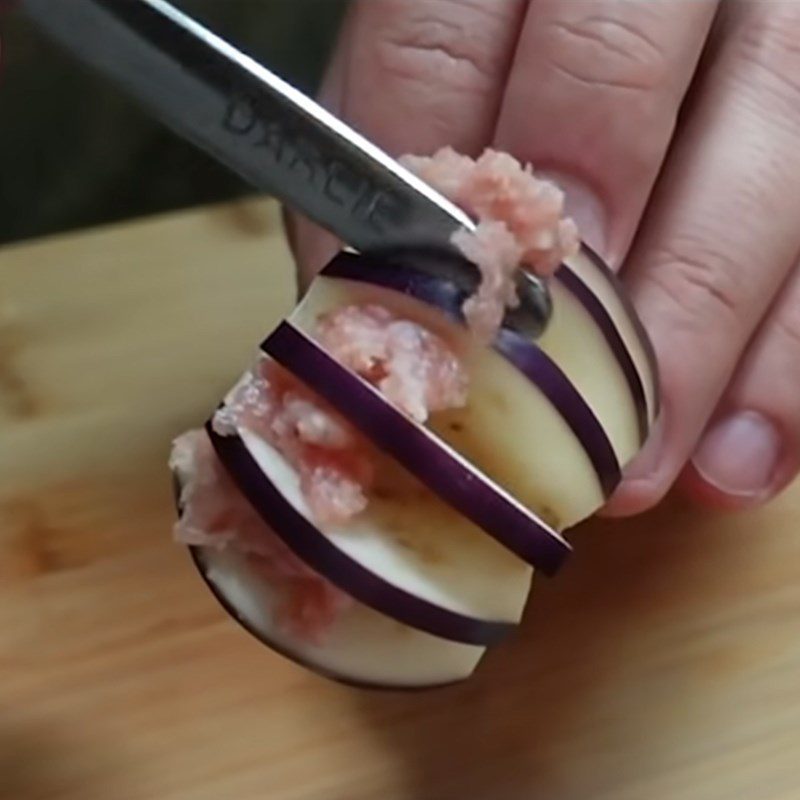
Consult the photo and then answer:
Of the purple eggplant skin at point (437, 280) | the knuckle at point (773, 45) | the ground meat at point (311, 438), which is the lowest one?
the ground meat at point (311, 438)

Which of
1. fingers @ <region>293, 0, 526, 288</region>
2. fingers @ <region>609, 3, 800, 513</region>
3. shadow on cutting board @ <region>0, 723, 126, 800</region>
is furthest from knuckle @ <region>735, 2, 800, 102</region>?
shadow on cutting board @ <region>0, 723, 126, 800</region>

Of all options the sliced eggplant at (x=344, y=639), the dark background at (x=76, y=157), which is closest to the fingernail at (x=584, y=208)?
the sliced eggplant at (x=344, y=639)

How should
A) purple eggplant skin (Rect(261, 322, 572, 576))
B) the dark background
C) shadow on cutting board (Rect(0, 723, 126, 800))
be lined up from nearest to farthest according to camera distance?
→ purple eggplant skin (Rect(261, 322, 572, 576))
shadow on cutting board (Rect(0, 723, 126, 800))
the dark background

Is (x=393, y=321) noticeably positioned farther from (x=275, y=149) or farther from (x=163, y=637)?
(x=163, y=637)

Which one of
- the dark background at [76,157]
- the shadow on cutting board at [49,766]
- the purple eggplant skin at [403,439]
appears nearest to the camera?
the purple eggplant skin at [403,439]

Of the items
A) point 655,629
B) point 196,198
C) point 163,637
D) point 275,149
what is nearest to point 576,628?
point 655,629

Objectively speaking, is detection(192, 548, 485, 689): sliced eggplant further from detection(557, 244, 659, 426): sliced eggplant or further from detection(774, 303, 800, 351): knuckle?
detection(774, 303, 800, 351): knuckle

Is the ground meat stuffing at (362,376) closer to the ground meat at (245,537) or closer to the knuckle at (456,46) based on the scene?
the ground meat at (245,537)
